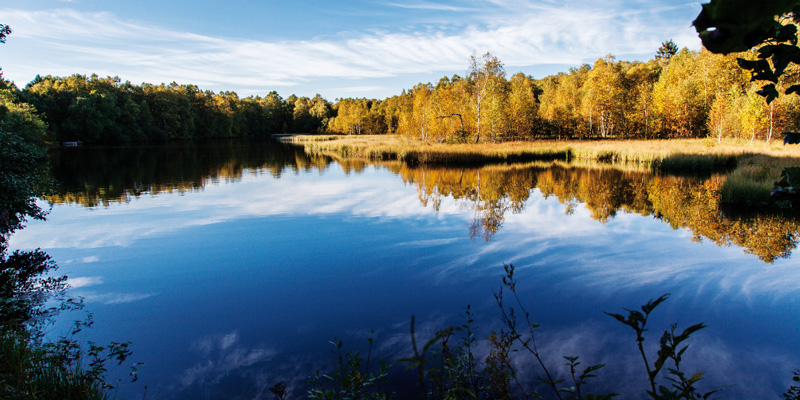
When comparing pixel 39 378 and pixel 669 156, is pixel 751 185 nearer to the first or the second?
pixel 669 156

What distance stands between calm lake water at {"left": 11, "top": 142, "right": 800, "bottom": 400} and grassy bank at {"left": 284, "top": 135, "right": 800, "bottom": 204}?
1.77 metres

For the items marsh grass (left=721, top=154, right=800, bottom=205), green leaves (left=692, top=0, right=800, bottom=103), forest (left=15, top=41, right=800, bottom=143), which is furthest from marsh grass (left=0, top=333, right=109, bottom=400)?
forest (left=15, top=41, right=800, bottom=143)

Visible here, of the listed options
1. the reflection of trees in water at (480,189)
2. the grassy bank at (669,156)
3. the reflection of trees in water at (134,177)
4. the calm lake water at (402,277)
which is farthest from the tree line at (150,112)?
the calm lake water at (402,277)

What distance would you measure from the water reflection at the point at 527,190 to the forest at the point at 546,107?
9170 mm

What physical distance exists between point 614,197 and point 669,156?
1165 cm

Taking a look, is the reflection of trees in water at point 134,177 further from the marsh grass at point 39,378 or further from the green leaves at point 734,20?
the green leaves at point 734,20

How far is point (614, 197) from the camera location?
17203 mm

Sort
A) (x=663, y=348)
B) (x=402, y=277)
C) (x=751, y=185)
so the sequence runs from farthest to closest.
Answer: (x=751, y=185) → (x=402, y=277) → (x=663, y=348)

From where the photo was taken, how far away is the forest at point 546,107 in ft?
117

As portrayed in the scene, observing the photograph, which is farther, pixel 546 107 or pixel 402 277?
pixel 546 107

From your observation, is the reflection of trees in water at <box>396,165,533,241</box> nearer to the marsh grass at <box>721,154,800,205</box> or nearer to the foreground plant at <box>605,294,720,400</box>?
the marsh grass at <box>721,154,800,205</box>

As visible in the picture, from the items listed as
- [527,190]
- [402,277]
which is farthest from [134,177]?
[402,277]

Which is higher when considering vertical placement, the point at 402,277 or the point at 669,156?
the point at 669,156

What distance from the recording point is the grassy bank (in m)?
15.4
